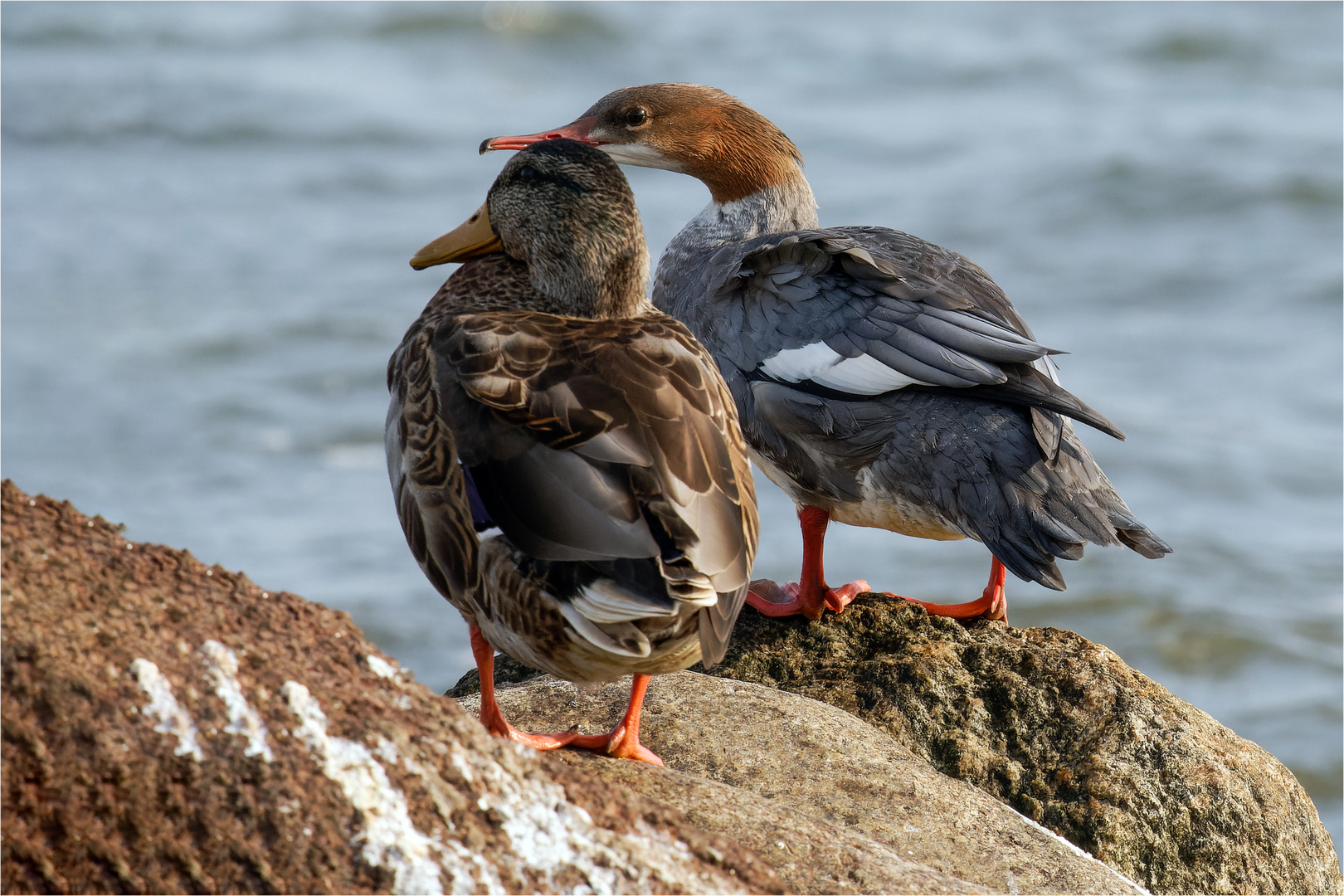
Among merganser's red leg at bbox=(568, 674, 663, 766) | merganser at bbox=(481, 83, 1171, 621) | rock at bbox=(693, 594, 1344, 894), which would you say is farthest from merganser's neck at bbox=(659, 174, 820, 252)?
merganser's red leg at bbox=(568, 674, 663, 766)

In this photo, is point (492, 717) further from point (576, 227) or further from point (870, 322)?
point (870, 322)

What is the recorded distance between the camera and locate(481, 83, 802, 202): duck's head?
544 cm

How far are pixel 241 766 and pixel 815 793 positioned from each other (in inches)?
57.3

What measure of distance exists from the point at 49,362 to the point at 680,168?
6.70m

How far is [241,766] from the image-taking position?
6.43ft

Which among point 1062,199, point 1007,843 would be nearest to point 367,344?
point 1062,199

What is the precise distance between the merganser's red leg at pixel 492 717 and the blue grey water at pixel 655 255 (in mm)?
4093

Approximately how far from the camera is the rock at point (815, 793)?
8.32ft

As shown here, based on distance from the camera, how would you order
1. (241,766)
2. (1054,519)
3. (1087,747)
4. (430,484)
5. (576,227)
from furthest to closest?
(1054,519) < (1087,747) < (576,227) < (430,484) < (241,766)

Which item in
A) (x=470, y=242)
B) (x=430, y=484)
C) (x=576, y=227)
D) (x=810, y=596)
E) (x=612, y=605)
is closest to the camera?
Result: (x=612, y=605)

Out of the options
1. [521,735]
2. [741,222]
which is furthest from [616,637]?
[741,222]

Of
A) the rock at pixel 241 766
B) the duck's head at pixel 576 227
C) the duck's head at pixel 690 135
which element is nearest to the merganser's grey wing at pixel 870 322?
the duck's head at pixel 690 135

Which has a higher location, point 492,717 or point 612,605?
Result: point 612,605

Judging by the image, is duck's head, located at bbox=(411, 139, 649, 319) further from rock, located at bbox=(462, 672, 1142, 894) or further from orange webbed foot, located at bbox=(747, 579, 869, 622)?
orange webbed foot, located at bbox=(747, 579, 869, 622)
